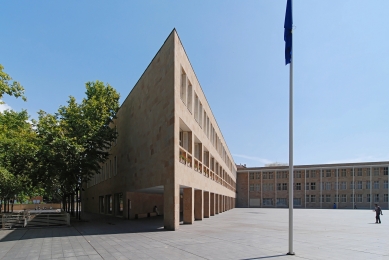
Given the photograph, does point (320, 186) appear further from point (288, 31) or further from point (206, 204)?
point (288, 31)

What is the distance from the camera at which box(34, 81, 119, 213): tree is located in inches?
1002

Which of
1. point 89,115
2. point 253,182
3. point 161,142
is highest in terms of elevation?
point 89,115

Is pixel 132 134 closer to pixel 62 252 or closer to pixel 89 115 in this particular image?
pixel 89 115

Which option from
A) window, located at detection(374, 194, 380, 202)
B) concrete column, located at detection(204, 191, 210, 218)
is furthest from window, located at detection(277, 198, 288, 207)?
concrete column, located at detection(204, 191, 210, 218)

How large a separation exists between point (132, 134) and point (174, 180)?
1166cm

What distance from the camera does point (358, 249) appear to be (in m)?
12.4

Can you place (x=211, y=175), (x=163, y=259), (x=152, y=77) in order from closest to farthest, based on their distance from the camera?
(x=163, y=259), (x=152, y=77), (x=211, y=175)

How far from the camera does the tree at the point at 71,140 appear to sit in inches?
1002

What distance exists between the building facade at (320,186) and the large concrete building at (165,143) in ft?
168

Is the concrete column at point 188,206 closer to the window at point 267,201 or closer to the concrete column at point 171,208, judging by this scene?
the concrete column at point 171,208

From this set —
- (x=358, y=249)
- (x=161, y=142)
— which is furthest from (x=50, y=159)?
(x=358, y=249)

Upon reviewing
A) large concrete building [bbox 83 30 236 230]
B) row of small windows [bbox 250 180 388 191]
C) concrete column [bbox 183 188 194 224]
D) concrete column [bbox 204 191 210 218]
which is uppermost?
large concrete building [bbox 83 30 236 230]

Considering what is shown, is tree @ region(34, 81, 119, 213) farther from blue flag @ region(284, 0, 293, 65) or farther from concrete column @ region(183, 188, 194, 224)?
blue flag @ region(284, 0, 293, 65)

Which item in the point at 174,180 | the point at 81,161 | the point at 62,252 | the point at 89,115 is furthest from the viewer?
the point at 89,115
